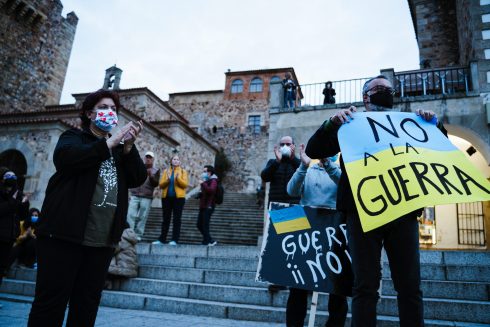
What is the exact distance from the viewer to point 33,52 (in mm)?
22438

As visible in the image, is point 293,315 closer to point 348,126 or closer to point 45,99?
point 348,126

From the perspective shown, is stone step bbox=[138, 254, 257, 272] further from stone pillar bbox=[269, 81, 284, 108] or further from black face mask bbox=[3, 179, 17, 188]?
stone pillar bbox=[269, 81, 284, 108]

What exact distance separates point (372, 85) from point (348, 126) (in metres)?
0.34

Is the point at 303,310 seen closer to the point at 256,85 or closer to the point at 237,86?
the point at 256,85

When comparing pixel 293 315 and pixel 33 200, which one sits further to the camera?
pixel 33 200

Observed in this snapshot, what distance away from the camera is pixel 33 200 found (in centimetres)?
1210

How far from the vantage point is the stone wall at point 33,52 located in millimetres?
20750

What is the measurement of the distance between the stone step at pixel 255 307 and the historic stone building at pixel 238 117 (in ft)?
87.1

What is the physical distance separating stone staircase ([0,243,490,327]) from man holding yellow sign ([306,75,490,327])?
2.20 m

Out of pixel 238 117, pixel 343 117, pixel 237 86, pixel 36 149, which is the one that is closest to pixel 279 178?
pixel 343 117

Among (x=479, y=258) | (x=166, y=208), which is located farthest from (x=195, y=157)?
(x=479, y=258)

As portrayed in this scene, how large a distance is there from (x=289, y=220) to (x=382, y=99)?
5.02 feet

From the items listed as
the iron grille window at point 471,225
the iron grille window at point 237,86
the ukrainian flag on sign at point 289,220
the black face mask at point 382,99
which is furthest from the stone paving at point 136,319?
the iron grille window at point 237,86

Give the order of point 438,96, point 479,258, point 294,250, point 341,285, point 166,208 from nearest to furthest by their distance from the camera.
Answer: point 341,285, point 294,250, point 479,258, point 166,208, point 438,96
